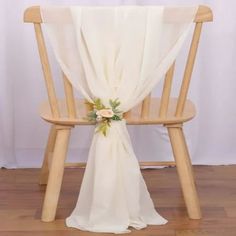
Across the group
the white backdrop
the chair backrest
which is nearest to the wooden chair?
the chair backrest

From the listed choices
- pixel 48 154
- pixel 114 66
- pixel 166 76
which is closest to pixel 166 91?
pixel 166 76

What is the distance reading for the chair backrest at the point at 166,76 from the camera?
145cm

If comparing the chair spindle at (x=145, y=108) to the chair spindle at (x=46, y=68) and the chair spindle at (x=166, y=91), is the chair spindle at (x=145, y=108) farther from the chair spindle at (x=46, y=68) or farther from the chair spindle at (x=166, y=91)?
the chair spindle at (x=46, y=68)

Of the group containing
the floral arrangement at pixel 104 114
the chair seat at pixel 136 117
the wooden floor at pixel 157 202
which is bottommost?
the wooden floor at pixel 157 202

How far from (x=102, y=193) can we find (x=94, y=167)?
0.29 feet

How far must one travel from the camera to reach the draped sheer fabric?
143 cm

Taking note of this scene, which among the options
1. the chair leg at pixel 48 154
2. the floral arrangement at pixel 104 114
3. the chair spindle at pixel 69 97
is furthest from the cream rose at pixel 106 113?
the chair leg at pixel 48 154

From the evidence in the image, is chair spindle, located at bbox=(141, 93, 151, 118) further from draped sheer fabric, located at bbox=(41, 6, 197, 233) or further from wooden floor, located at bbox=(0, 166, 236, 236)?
wooden floor, located at bbox=(0, 166, 236, 236)

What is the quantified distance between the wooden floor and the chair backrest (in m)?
0.38

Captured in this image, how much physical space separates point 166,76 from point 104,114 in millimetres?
232

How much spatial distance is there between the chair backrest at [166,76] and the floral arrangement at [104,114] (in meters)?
0.08

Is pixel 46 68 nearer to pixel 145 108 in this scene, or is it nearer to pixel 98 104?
pixel 98 104

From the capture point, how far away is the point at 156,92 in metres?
2.16

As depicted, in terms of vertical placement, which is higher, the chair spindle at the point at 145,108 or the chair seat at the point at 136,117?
the chair spindle at the point at 145,108
